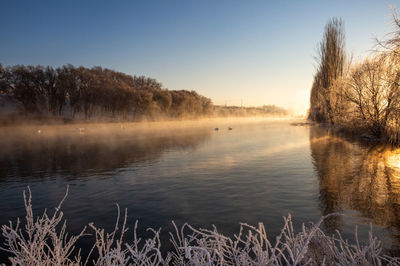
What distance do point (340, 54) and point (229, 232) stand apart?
5265cm

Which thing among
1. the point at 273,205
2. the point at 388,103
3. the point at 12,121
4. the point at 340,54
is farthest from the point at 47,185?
the point at 12,121

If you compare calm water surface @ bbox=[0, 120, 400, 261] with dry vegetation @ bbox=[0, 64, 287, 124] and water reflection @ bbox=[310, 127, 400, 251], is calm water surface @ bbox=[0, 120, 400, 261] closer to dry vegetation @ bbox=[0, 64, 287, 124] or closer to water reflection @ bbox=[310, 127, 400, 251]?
water reflection @ bbox=[310, 127, 400, 251]

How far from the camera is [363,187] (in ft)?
34.2

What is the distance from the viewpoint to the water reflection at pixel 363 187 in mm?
7535

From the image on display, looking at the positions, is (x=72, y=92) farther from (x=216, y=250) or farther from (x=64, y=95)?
(x=216, y=250)

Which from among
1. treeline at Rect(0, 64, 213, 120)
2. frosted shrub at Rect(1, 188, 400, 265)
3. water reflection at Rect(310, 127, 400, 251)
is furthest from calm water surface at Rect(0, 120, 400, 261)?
treeline at Rect(0, 64, 213, 120)

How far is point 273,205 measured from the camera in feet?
29.5

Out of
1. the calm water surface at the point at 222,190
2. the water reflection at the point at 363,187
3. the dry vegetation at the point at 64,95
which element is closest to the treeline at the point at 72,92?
the dry vegetation at the point at 64,95

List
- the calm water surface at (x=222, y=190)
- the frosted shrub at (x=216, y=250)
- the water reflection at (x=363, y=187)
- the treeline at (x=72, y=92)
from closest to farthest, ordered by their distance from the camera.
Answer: the frosted shrub at (x=216, y=250), the water reflection at (x=363, y=187), the calm water surface at (x=222, y=190), the treeline at (x=72, y=92)

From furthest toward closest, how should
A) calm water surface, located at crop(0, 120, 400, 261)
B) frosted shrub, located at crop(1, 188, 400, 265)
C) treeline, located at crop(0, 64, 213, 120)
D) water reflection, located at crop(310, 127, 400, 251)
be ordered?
treeline, located at crop(0, 64, 213, 120), calm water surface, located at crop(0, 120, 400, 261), water reflection, located at crop(310, 127, 400, 251), frosted shrub, located at crop(1, 188, 400, 265)

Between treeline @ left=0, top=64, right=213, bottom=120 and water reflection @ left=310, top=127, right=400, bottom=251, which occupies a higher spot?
treeline @ left=0, top=64, right=213, bottom=120

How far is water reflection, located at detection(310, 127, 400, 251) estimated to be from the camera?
24.7ft

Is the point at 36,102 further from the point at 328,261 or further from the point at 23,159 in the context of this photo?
the point at 328,261

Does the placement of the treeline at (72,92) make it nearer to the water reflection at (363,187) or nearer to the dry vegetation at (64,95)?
the dry vegetation at (64,95)
